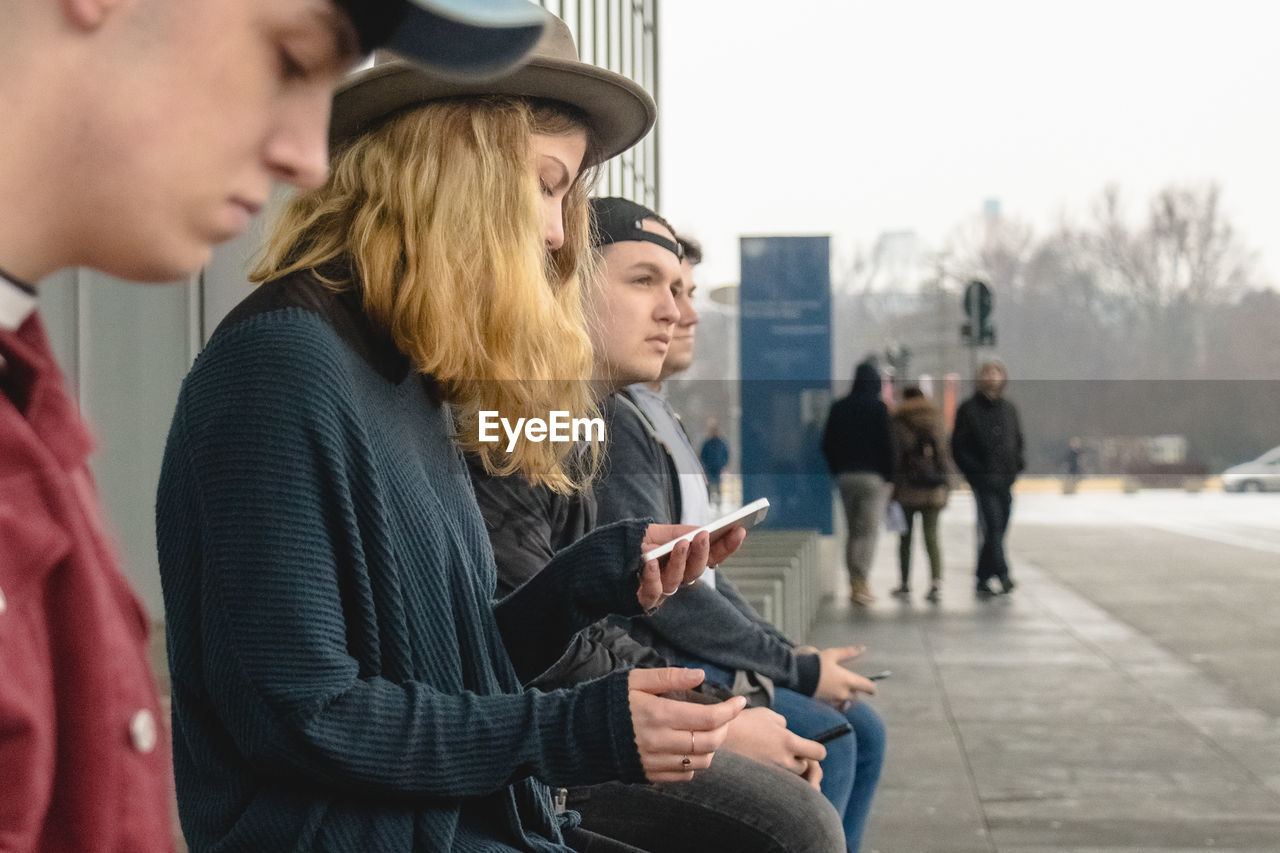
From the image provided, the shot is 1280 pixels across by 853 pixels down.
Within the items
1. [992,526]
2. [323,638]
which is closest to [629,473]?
[323,638]

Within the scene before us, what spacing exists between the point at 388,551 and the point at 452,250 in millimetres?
416

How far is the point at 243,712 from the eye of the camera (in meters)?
1.24

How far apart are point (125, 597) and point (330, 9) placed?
0.30m

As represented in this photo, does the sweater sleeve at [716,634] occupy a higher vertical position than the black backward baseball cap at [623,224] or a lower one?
lower

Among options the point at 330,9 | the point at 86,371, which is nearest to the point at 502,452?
the point at 330,9

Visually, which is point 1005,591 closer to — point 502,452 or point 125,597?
point 502,452

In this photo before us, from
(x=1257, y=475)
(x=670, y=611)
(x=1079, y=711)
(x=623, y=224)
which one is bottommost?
(x=1257, y=475)

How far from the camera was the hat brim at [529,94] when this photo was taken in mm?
1635

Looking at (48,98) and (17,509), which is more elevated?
(48,98)

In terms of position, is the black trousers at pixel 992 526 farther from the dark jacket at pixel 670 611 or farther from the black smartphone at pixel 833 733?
the black smartphone at pixel 833 733

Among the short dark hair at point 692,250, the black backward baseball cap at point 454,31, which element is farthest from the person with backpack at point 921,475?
the black backward baseball cap at point 454,31

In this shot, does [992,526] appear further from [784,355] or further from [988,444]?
[784,355]

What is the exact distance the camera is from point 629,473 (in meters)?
2.65

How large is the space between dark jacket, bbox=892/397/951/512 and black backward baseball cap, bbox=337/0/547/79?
409 inches
